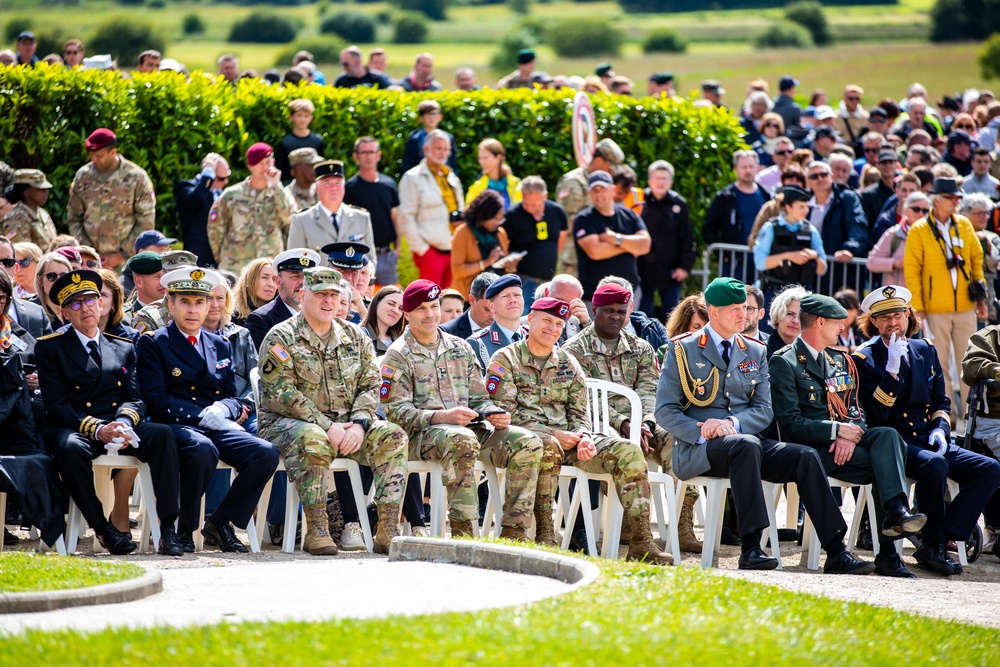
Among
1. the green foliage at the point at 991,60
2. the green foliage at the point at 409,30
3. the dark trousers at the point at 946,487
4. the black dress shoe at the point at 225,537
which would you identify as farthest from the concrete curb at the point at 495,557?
the green foliage at the point at 409,30

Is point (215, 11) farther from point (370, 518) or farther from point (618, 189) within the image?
point (370, 518)

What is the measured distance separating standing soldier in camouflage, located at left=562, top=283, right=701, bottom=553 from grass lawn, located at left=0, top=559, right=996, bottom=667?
3.25m

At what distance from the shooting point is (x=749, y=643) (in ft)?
19.7

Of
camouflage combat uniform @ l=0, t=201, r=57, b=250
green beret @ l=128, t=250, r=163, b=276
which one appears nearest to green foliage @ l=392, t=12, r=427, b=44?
camouflage combat uniform @ l=0, t=201, r=57, b=250

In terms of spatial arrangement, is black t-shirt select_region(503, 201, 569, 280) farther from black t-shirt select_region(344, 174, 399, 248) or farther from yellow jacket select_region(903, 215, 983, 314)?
yellow jacket select_region(903, 215, 983, 314)

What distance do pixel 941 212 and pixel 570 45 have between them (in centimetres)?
5483

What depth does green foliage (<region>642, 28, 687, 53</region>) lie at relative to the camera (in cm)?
6600

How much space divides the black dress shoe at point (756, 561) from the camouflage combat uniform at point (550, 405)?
812 millimetres

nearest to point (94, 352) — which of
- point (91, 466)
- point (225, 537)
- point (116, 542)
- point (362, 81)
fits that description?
point (91, 466)

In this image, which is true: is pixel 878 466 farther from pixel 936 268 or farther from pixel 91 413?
pixel 91 413

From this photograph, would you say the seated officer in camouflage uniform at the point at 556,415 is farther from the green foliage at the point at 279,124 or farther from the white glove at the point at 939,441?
the green foliage at the point at 279,124

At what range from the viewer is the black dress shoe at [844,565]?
9.52 meters

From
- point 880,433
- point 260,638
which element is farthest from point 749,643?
point 880,433

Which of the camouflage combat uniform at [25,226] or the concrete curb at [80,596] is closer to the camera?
the concrete curb at [80,596]
